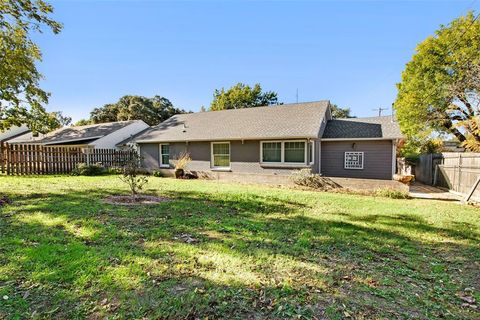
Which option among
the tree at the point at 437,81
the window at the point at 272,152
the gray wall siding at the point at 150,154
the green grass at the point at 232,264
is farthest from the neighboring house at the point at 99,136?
the tree at the point at 437,81

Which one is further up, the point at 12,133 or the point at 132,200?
the point at 12,133

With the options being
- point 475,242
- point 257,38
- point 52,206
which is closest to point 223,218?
point 52,206

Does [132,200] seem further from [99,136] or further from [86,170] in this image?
[99,136]

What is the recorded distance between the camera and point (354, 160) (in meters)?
13.3

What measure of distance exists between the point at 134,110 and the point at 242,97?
638 inches

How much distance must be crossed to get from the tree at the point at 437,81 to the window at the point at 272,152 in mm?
12469

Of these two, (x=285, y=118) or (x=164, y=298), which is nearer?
(x=164, y=298)

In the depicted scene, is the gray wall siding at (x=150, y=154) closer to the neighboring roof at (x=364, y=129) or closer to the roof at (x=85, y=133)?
the roof at (x=85, y=133)

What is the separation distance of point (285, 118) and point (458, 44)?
13475mm

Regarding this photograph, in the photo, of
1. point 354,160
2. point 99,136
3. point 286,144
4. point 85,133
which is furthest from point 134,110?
point 354,160

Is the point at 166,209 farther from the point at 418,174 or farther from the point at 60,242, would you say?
the point at 418,174

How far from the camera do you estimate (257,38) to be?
1502cm

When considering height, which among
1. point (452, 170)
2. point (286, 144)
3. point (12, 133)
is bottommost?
point (452, 170)

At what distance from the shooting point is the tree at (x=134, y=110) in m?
36.0
